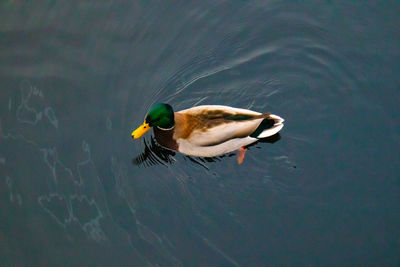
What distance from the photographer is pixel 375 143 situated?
694 cm

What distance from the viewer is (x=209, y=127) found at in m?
6.81

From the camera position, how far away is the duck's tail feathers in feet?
23.0

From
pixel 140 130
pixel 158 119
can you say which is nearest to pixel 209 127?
pixel 158 119

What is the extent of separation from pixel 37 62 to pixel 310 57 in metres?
4.27

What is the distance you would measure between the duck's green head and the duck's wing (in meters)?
0.28

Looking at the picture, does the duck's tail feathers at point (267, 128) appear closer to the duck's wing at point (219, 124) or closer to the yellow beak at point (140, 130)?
the duck's wing at point (219, 124)

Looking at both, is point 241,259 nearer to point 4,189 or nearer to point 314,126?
point 314,126

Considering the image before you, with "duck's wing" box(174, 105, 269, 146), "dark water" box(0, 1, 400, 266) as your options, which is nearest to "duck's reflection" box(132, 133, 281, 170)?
"dark water" box(0, 1, 400, 266)

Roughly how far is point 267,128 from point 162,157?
1.54m

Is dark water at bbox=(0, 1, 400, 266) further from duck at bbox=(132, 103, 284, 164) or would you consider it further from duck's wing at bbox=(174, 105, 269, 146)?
duck's wing at bbox=(174, 105, 269, 146)

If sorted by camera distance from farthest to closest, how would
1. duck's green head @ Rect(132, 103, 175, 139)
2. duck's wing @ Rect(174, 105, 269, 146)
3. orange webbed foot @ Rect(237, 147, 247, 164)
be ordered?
1. orange webbed foot @ Rect(237, 147, 247, 164)
2. duck's green head @ Rect(132, 103, 175, 139)
3. duck's wing @ Rect(174, 105, 269, 146)

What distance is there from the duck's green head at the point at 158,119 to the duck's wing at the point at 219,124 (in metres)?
0.28

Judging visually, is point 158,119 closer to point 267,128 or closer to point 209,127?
point 209,127

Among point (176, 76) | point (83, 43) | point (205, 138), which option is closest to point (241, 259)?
point (205, 138)
